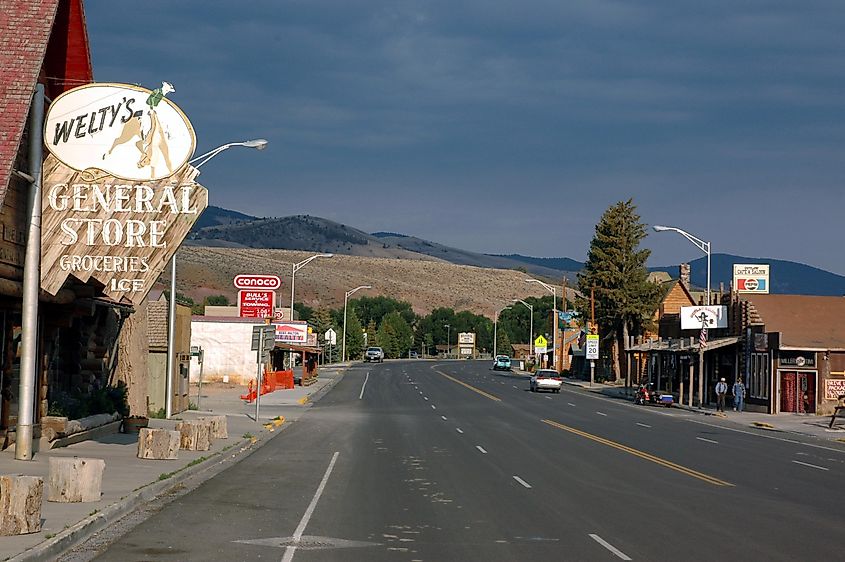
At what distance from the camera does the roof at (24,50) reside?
18.7m

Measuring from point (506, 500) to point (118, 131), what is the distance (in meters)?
10.3

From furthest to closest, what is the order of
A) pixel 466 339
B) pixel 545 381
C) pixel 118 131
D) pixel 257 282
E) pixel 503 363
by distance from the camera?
1. pixel 466 339
2. pixel 503 363
3. pixel 545 381
4. pixel 257 282
5. pixel 118 131

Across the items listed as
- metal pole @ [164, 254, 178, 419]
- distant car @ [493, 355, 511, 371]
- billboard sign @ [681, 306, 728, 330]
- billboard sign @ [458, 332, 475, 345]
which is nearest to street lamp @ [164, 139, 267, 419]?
metal pole @ [164, 254, 178, 419]

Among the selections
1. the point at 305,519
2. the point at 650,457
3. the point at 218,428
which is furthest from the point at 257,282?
the point at 305,519

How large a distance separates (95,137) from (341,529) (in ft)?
33.6

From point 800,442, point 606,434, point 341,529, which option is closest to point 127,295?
point 341,529

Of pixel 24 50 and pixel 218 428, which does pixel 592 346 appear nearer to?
pixel 218 428

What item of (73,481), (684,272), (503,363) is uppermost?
(684,272)

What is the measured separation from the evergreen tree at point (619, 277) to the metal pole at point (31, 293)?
7252 cm

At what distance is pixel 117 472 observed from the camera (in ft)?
65.9

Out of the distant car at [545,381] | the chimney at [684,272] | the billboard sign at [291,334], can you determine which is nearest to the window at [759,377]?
the distant car at [545,381]

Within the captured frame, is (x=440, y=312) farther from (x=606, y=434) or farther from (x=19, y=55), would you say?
(x=19, y=55)

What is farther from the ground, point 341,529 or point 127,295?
point 127,295

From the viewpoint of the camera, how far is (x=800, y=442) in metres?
36.7
